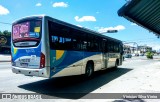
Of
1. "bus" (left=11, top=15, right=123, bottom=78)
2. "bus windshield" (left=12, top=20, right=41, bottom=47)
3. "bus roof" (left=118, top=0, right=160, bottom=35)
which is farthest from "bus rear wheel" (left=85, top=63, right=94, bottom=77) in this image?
"bus windshield" (left=12, top=20, right=41, bottom=47)

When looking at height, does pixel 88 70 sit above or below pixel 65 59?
below

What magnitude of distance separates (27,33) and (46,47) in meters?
1.16

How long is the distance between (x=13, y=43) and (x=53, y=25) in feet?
7.24

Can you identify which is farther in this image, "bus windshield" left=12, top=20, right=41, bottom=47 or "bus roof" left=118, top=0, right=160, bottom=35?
"bus roof" left=118, top=0, right=160, bottom=35

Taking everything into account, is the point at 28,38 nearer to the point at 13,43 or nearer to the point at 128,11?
the point at 13,43

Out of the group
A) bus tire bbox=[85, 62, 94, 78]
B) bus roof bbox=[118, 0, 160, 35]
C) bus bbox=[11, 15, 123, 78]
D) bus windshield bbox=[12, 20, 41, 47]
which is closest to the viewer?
bus bbox=[11, 15, 123, 78]

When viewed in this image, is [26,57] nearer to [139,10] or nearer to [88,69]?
[88,69]

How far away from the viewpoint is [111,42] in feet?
55.6

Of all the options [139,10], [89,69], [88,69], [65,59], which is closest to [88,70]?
[88,69]

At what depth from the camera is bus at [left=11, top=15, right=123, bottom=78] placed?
324 inches

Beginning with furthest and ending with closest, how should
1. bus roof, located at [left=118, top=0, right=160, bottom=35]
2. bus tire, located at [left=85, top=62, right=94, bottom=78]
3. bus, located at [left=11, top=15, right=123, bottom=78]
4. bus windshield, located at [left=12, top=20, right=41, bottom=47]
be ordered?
bus tire, located at [left=85, top=62, right=94, bottom=78]
bus roof, located at [left=118, top=0, right=160, bottom=35]
bus windshield, located at [left=12, top=20, right=41, bottom=47]
bus, located at [left=11, top=15, right=123, bottom=78]

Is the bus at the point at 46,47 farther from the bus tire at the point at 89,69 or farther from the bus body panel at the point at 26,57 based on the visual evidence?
the bus tire at the point at 89,69

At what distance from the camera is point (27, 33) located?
8.65 meters

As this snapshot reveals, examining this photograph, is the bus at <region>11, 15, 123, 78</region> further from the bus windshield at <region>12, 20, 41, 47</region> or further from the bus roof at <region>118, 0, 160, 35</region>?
the bus roof at <region>118, 0, 160, 35</region>
